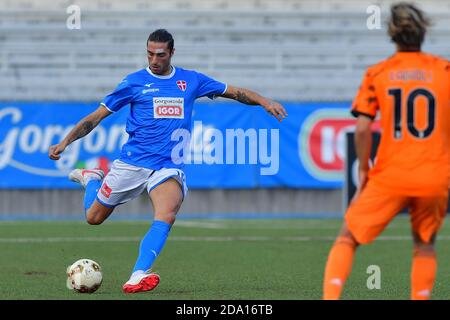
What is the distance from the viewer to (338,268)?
19.6 ft

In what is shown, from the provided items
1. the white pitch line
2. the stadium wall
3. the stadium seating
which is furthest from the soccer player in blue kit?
the stadium seating

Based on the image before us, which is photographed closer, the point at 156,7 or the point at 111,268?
the point at 111,268

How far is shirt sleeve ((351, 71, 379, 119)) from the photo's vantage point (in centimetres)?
593

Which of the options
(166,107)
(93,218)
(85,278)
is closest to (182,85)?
Answer: (166,107)

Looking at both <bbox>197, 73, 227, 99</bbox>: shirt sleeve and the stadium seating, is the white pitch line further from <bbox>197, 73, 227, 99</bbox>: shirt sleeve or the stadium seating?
the stadium seating

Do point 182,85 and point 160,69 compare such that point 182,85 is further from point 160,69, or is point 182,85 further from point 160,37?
point 160,37

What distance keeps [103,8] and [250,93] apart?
53.7 feet

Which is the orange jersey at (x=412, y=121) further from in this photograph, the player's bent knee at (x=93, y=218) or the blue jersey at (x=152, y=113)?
the player's bent knee at (x=93, y=218)

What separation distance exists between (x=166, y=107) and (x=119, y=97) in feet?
1.28

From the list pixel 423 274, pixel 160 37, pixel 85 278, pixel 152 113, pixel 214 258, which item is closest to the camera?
pixel 423 274

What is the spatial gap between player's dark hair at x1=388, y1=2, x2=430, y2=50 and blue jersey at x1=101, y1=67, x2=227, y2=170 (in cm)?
287

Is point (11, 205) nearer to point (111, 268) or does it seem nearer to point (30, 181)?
point (30, 181)
